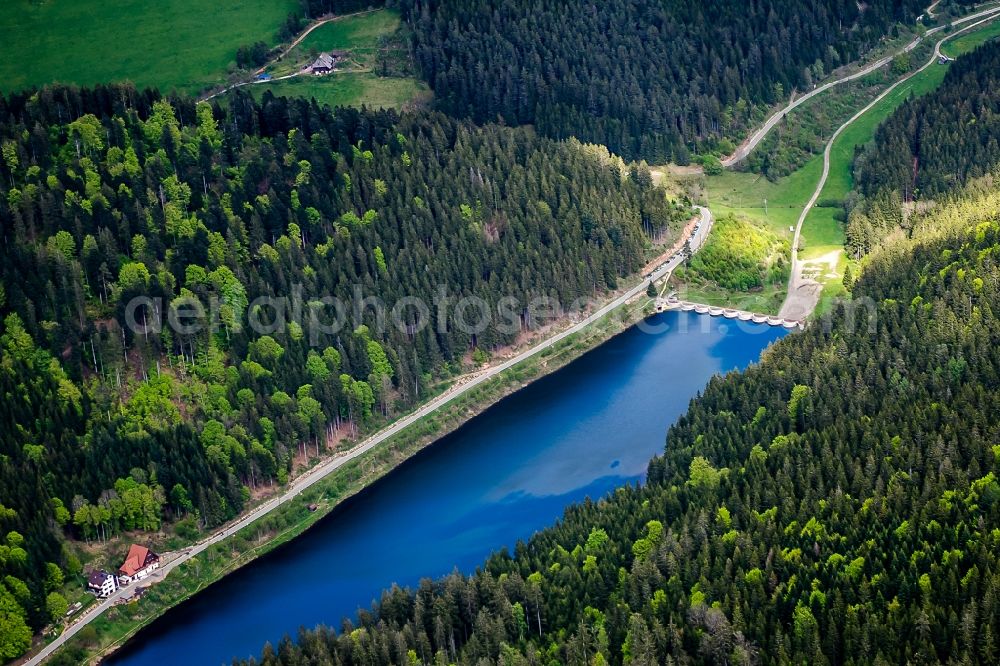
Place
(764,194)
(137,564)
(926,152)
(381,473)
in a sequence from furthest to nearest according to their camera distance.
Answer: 1. (764,194)
2. (926,152)
3. (381,473)
4. (137,564)

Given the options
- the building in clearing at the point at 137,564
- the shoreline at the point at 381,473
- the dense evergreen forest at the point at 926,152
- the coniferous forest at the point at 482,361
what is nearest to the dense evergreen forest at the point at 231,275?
the coniferous forest at the point at 482,361

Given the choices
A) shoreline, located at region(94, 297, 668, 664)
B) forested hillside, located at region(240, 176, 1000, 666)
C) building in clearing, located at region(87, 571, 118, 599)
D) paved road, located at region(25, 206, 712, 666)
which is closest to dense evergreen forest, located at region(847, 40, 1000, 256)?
paved road, located at region(25, 206, 712, 666)

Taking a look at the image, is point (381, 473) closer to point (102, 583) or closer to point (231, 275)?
point (231, 275)

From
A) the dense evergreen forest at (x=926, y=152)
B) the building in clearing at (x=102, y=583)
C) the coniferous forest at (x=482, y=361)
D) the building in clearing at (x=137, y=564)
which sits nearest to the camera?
the coniferous forest at (x=482, y=361)

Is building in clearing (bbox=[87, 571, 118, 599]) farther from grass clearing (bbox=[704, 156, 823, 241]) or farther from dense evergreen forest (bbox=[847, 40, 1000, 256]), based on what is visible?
dense evergreen forest (bbox=[847, 40, 1000, 256])

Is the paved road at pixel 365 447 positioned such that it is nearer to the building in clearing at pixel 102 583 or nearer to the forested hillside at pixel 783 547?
the building in clearing at pixel 102 583

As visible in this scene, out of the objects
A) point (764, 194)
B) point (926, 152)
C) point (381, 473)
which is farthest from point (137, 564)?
point (926, 152)
